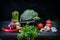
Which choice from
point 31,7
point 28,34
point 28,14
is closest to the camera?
point 28,34

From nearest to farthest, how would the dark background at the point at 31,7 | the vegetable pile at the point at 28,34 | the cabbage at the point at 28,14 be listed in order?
the vegetable pile at the point at 28,34, the cabbage at the point at 28,14, the dark background at the point at 31,7

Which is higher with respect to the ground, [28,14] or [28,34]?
[28,14]

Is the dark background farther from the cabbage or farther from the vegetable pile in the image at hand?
the vegetable pile

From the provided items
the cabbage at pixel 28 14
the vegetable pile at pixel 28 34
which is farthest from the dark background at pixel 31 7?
the vegetable pile at pixel 28 34

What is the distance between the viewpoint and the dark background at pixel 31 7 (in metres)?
2.42

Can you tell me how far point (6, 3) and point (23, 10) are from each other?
23 cm

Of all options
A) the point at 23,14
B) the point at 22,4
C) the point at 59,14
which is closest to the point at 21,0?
the point at 22,4

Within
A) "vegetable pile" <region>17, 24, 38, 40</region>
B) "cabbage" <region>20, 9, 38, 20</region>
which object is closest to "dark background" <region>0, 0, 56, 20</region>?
"cabbage" <region>20, 9, 38, 20</region>

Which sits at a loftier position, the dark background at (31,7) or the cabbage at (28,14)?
the dark background at (31,7)

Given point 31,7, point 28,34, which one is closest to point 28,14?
point 31,7

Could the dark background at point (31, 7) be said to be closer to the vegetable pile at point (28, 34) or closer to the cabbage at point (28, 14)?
the cabbage at point (28, 14)

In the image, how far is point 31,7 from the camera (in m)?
2.43

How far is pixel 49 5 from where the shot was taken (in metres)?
2.42

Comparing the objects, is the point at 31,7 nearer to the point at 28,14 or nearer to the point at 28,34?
the point at 28,14
